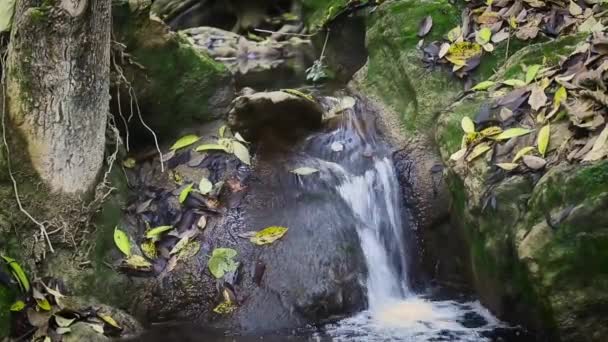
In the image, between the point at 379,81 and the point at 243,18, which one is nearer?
the point at 379,81

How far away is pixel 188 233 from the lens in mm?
5078

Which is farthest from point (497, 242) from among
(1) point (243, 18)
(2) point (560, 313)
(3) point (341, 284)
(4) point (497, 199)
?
(1) point (243, 18)

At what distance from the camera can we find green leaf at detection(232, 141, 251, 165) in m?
5.55

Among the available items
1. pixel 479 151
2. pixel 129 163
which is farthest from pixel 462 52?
pixel 129 163

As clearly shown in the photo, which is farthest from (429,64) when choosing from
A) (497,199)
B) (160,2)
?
(160,2)

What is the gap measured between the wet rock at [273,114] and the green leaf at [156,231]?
1.02 metres

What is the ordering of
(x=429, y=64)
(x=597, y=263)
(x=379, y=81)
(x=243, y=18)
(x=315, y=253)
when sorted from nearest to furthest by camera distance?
1. (x=597, y=263)
2. (x=315, y=253)
3. (x=429, y=64)
4. (x=379, y=81)
5. (x=243, y=18)

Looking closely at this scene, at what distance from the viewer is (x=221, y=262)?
4871 mm

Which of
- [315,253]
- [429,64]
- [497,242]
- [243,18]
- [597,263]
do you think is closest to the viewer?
[597,263]

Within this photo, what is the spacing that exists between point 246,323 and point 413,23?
3280 mm

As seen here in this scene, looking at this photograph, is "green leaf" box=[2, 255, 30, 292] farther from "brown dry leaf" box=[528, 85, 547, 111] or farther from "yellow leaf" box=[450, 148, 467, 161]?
"brown dry leaf" box=[528, 85, 547, 111]

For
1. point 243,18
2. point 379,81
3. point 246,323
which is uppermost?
point 243,18

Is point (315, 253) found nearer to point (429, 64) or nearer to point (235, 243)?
point (235, 243)

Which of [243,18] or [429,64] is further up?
[243,18]
